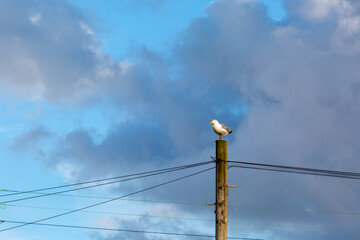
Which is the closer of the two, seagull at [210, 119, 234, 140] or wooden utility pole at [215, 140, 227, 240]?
wooden utility pole at [215, 140, 227, 240]

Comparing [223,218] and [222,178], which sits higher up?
[222,178]

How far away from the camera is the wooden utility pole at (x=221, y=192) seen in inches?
843

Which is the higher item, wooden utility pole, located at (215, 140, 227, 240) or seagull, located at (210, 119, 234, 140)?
seagull, located at (210, 119, 234, 140)

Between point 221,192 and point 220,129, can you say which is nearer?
point 221,192

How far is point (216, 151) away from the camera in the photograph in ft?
74.1

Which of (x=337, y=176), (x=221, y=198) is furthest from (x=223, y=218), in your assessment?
(x=337, y=176)

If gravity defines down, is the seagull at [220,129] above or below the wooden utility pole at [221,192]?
above

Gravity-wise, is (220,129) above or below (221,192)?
above

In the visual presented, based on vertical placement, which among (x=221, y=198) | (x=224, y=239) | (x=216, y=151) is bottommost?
(x=224, y=239)

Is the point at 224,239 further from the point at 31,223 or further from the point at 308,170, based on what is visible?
the point at 31,223

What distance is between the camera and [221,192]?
21.9m

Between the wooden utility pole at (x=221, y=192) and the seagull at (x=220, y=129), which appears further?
the seagull at (x=220, y=129)

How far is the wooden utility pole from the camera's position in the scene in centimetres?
2141

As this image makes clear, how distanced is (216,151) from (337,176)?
7.16 metres
